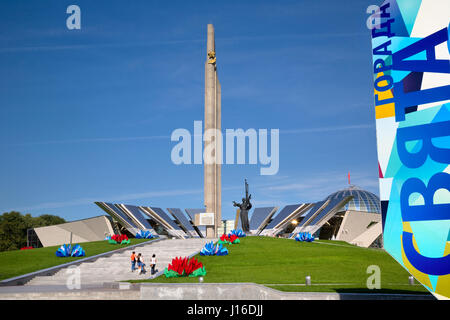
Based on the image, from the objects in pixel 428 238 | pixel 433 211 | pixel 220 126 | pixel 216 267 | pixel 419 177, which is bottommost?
pixel 216 267

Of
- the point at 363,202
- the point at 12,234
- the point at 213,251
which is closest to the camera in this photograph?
the point at 213,251

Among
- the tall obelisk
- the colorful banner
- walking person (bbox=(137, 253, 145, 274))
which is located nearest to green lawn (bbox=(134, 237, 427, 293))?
walking person (bbox=(137, 253, 145, 274))

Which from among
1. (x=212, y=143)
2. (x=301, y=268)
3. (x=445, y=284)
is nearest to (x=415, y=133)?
(x=445, y=284)

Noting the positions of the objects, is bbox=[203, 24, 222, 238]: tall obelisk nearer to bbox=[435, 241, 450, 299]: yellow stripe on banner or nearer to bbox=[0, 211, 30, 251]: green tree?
bbox=[0, 211, 30, 251]: green tree

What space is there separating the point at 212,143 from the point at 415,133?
3482 centimetres

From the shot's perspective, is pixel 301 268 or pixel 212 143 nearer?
pixel 301 268

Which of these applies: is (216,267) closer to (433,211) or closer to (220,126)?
(433,211)

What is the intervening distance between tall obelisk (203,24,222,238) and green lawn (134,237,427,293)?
15.9m

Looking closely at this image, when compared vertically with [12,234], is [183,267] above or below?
above

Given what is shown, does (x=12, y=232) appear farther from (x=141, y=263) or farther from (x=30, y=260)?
(x=141, y=263)

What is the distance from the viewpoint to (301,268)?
57.8 ft
